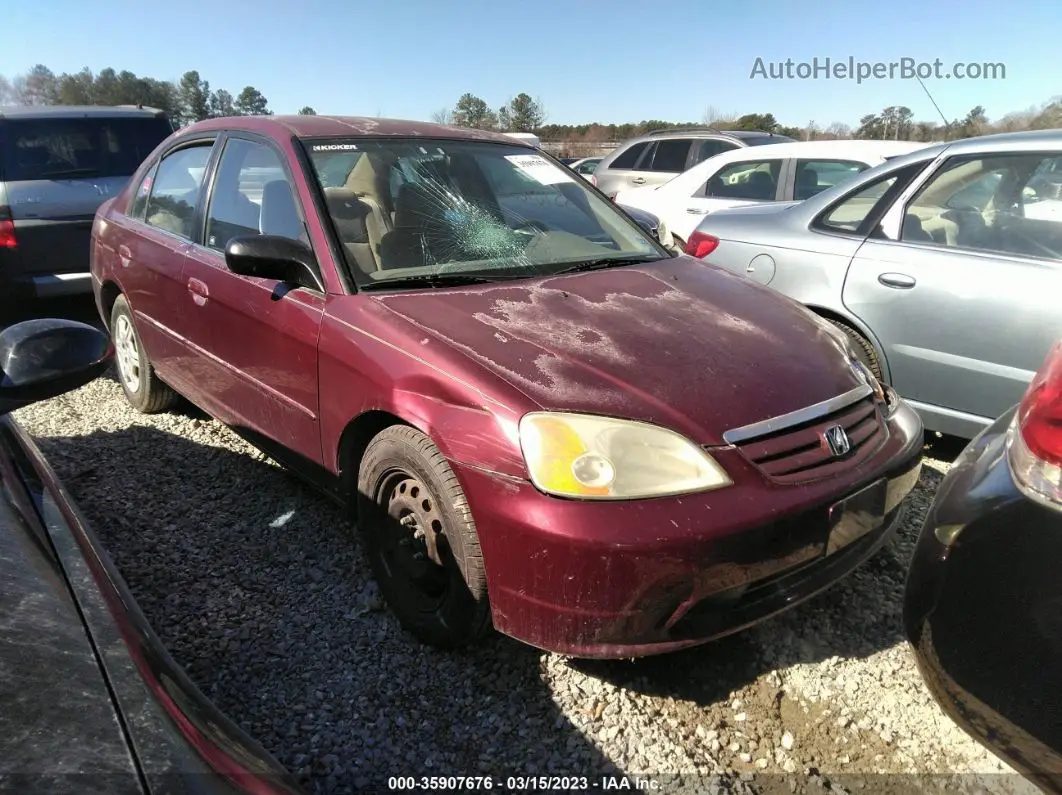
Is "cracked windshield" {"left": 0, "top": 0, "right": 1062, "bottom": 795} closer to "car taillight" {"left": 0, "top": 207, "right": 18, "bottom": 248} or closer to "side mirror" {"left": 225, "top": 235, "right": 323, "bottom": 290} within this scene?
"side mirror" {"left": 225, "top": 235, "right": 323, "bottom": 290}

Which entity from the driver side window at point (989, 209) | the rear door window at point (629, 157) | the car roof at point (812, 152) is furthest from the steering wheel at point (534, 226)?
the rear door window at point (629, 157)

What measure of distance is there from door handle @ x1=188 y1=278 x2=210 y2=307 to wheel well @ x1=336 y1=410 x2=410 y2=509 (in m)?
1.20

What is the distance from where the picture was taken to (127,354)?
4.53m

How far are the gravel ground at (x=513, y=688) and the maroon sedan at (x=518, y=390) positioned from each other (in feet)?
0.77

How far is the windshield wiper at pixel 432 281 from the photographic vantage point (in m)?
2.69

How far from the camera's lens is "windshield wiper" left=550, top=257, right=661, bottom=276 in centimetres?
302

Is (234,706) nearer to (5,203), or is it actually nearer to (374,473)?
(374,473)

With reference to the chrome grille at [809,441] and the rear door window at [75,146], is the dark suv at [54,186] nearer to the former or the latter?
the rear door window at [75,146]

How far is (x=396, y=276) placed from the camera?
274cm

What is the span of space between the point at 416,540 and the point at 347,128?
1.86 meters

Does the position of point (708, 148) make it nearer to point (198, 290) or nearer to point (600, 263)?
point (600, 263)

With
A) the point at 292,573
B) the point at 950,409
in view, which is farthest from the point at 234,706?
the point at 950,409

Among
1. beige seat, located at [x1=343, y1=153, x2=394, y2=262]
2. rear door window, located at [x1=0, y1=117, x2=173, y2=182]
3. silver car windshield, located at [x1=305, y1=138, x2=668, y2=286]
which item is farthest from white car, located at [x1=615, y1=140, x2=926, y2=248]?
rear door window, located at [x1=0, y1=117, x2=173, y2=182]

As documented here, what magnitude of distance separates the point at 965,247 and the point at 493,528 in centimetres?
287
